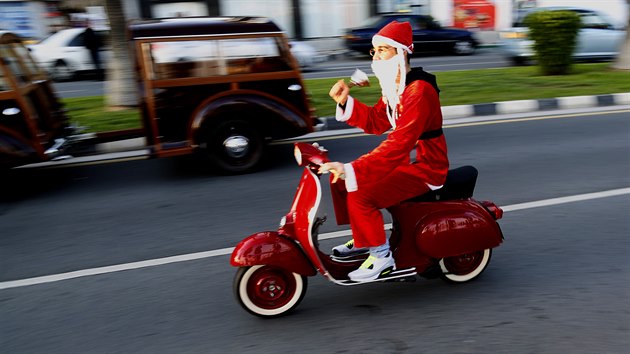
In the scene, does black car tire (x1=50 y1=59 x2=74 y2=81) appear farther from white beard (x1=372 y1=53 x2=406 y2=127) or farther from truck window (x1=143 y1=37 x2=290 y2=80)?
white beard (x1=372 y1=53 x2=406 y2=127)

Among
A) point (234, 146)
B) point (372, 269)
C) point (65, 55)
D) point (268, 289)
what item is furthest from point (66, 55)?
point (372, 269)

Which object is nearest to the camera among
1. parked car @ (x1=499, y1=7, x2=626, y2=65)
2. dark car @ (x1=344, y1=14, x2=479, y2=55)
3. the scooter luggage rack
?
the scooter luggage rack

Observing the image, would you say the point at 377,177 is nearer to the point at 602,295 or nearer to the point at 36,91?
the point at 602,295

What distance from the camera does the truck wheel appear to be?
6895 mm

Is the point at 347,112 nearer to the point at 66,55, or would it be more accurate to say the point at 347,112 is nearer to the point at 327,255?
the point at 327,255

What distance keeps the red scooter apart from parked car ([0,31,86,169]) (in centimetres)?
349

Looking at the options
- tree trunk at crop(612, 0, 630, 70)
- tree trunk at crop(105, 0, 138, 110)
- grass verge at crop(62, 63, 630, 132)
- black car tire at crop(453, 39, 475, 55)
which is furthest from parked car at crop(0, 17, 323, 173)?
black car tire at crop(453, 39, 475, 55)

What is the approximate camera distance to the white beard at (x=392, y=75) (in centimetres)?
343

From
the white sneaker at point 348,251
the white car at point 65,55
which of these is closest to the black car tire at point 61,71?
the white car at point 65,55

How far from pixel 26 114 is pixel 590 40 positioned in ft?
46.4

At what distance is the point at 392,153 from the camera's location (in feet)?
11.0

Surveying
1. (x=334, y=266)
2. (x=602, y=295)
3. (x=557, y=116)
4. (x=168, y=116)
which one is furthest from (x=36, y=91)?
(x=557, y=116)

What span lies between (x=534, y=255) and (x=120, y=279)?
287 cm

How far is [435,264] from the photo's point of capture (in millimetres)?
3795
